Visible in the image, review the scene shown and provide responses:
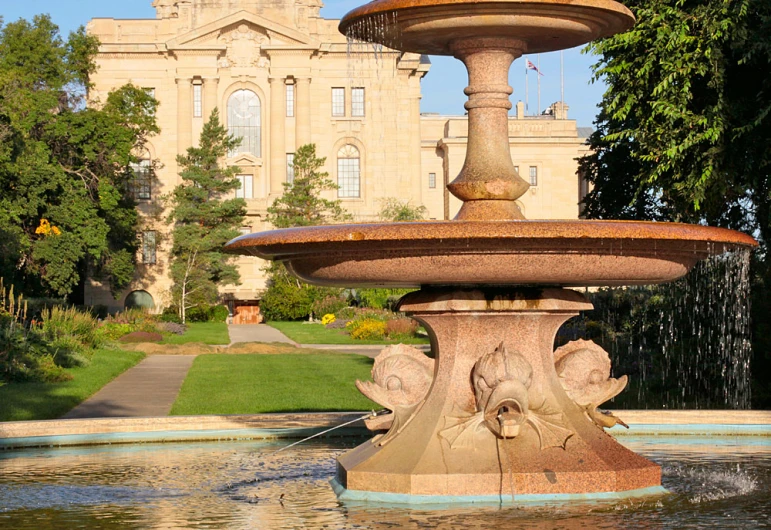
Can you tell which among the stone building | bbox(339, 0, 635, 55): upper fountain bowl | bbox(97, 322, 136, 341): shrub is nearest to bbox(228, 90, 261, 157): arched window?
the stone building

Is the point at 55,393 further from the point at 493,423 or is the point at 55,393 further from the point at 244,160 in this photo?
the point at 244,160

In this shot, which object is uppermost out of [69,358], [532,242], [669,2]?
[669,2]

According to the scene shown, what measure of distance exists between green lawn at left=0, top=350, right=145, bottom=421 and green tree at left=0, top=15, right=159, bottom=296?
2252 centimetres

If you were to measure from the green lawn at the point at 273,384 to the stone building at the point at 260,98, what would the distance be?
1558 inches

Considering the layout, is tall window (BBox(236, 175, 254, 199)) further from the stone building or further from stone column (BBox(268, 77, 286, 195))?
stone column (BBox(268, 77, 286, 195))

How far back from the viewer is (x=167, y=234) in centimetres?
6962

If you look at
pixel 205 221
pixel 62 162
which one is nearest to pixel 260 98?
pixel 205 221

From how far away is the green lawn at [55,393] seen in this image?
16.0 metres

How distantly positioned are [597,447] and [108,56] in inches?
2571

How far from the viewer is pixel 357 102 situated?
71.6 meters

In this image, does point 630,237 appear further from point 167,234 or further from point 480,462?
point 167,234

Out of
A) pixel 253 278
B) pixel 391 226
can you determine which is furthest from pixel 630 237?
pixel 253 278

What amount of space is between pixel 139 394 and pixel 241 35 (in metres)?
52.8

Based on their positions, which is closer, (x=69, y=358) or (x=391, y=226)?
(x=391, y=226)
